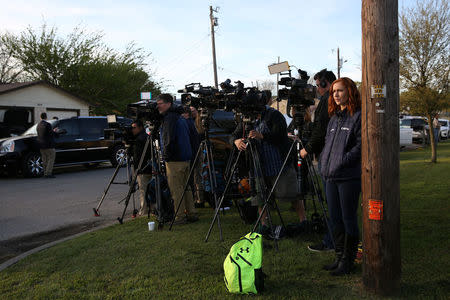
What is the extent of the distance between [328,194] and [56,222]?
4.68m

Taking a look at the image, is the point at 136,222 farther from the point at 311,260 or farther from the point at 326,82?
the point at 326,82

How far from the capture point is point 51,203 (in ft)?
26.0

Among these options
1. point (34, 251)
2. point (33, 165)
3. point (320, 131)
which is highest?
point (320, 131)

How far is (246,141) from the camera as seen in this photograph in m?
4.83

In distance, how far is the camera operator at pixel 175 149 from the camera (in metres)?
5.72

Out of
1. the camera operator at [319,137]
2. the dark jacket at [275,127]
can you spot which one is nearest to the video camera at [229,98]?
the dark jacket at [275,127]

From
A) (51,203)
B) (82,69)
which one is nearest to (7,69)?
(82,69)

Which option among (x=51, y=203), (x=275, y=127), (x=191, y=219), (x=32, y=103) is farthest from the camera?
(x=32, y=103)

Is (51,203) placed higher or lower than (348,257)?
lower

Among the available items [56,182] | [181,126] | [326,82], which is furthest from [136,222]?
[56,182]

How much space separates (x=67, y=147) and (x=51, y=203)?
18.6 feet

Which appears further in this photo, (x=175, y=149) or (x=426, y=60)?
(x=426, y=60)

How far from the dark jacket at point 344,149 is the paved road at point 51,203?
4.29 m

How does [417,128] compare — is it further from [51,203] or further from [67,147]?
[51,203]
